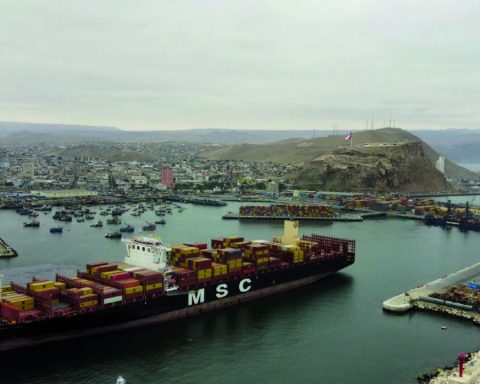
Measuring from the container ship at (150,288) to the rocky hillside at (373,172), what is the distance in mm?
82864

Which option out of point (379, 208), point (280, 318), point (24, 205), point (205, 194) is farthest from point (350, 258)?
point (205, 194)

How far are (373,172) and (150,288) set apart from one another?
97.7m

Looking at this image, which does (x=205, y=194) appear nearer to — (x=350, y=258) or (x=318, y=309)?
(x=350, y=258)

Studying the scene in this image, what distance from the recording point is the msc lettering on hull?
26625 mm

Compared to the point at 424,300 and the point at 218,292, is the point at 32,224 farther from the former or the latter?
the point at 424,300

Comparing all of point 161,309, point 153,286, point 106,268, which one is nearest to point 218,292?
point 161,309

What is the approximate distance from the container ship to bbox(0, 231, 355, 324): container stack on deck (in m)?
0.04

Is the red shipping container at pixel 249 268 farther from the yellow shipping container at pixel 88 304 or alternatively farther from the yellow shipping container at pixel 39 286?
the yellow shipping container at pixel 39 286

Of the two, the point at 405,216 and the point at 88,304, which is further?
the point at 405,216

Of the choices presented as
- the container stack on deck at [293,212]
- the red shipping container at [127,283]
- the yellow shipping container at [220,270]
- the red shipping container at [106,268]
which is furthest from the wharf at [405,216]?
the red shipping container at [127,283]

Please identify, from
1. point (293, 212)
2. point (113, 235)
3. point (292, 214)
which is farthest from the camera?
point (293, 212)

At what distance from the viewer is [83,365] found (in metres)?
21.1

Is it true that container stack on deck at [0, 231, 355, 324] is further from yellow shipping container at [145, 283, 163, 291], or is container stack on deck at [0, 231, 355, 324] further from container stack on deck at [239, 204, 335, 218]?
container stack on deck at [239, 204, 335, 218]

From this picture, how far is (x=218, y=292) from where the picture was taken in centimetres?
2784
